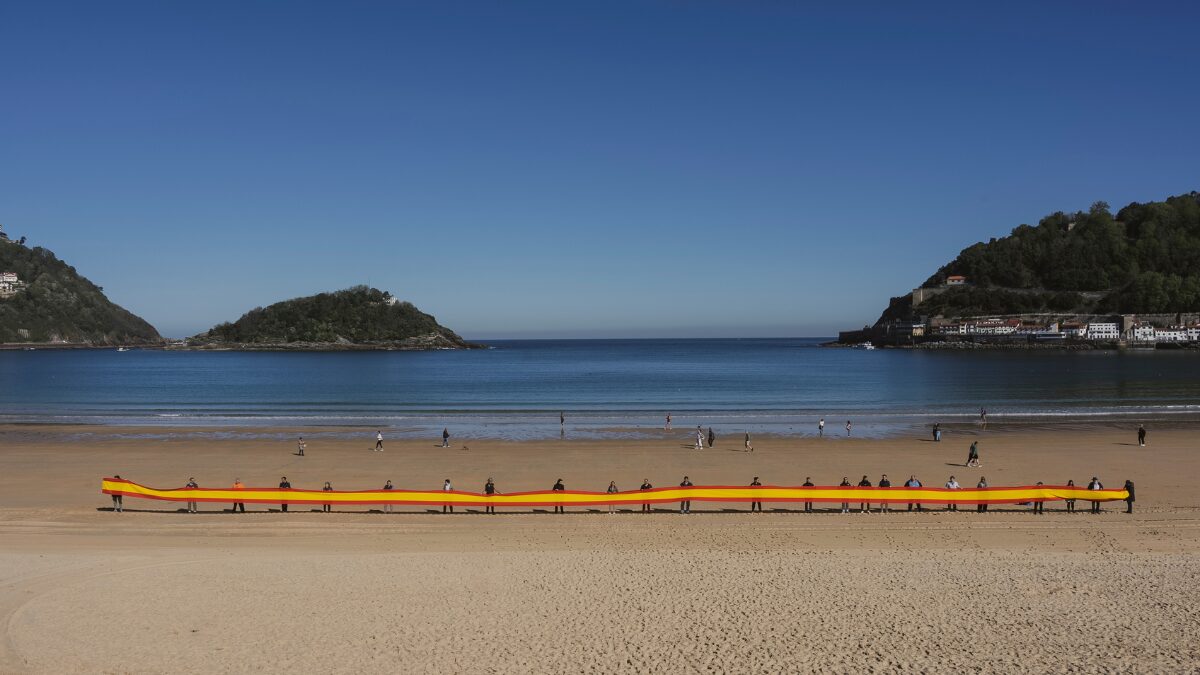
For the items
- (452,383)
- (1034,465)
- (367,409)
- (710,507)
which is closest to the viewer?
(710,507)

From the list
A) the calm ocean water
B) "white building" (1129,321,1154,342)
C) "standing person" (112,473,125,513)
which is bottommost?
the calm ocean water

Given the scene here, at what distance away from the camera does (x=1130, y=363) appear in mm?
114062

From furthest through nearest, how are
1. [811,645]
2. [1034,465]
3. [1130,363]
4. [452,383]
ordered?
[1130,363] → [452,383] → [1034,465] → [811,645]

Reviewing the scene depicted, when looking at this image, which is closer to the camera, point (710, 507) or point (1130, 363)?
point (710, 507)

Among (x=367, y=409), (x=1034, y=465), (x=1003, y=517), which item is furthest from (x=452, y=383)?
(x=1003, y=517)

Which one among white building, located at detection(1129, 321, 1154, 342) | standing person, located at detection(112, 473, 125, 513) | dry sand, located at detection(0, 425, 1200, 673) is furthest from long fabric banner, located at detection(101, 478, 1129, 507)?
white building, located at detection(1129, 321, 1154, 342)

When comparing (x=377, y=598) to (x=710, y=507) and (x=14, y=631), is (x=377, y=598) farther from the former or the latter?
(x=710, y=507)

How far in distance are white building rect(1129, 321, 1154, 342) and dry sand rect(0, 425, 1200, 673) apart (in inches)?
6899

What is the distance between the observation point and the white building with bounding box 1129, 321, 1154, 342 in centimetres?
16875

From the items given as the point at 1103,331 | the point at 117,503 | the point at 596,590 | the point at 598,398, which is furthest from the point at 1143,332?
the point at 117,503

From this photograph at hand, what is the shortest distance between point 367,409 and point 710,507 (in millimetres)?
41883

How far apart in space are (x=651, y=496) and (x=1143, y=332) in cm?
19138

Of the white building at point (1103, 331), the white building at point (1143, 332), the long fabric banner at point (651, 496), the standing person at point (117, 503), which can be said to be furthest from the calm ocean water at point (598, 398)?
the white building at point (1143, 332)

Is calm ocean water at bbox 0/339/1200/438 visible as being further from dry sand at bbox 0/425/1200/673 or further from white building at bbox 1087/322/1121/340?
white building at bbox 1087/322/1121/340
